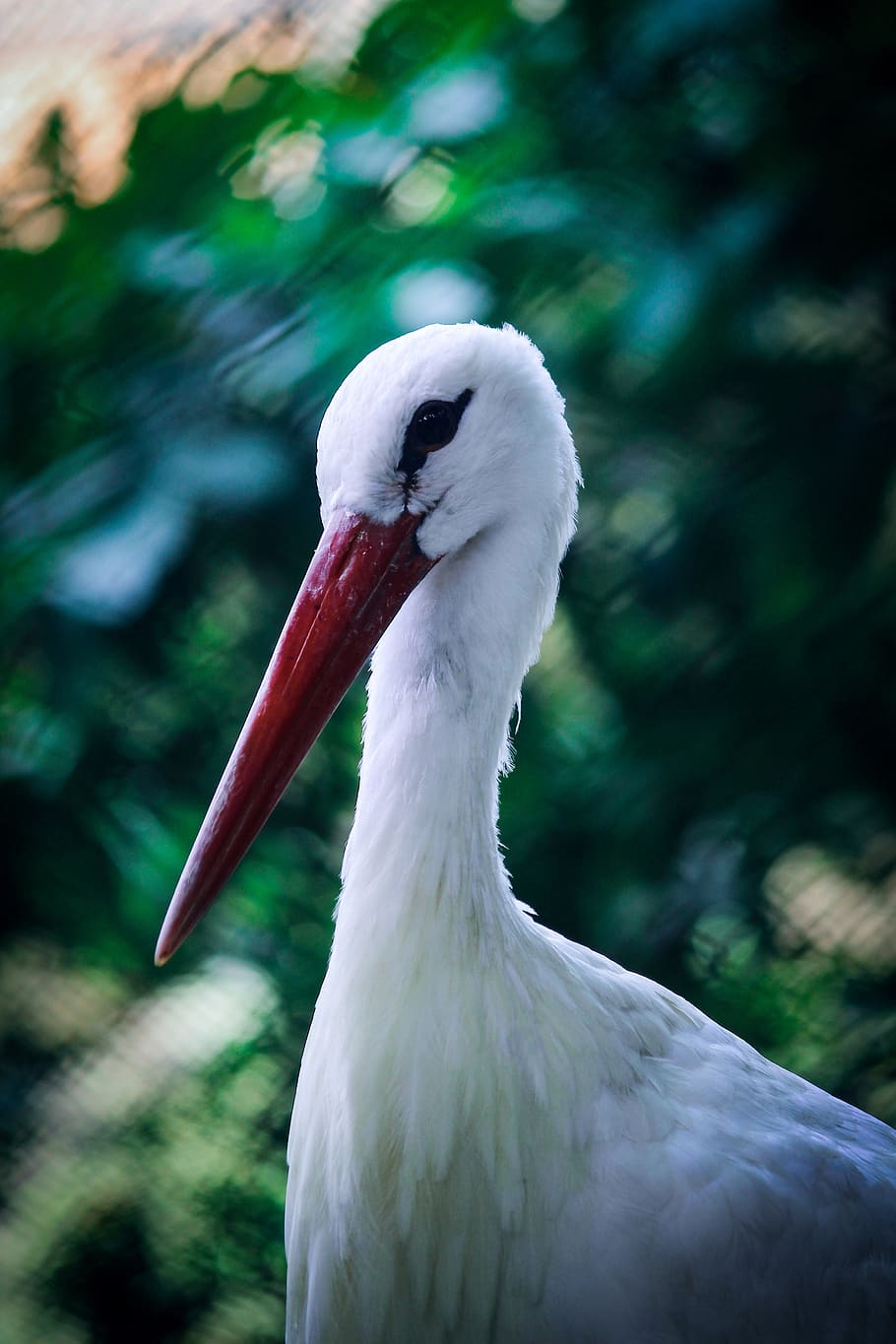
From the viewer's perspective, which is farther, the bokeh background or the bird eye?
the bokeh background

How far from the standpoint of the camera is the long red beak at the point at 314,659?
2.25 feet

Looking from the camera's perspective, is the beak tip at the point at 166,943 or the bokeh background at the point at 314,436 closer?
the beak tip at the point at 166,943

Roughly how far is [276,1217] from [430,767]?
0.82 m

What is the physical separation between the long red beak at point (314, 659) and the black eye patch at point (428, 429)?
0.03 meters

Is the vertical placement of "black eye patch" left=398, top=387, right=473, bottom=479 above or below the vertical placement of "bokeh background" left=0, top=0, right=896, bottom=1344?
above

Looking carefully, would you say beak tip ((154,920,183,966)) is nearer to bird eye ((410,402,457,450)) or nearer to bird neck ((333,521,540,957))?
bird neck ((333,521,540,957))

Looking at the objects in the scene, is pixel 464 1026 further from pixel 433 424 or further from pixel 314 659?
pixel 433 424

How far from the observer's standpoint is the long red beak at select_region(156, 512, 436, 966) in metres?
0.69

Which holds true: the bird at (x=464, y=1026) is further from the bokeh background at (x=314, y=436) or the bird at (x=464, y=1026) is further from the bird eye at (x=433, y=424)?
the bokeh background at (x=314, y=436)

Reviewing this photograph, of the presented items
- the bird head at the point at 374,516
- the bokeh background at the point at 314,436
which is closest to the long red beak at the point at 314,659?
the bird head at the point at 374,516

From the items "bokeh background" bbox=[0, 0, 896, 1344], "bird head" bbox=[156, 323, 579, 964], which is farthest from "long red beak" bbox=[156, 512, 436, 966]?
"bokeh background" bbox=[0, 0, 896, 1344]

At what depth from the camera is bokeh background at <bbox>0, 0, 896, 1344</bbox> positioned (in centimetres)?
120

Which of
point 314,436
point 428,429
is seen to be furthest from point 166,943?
point 314,436

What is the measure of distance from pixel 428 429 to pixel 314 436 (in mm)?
507
